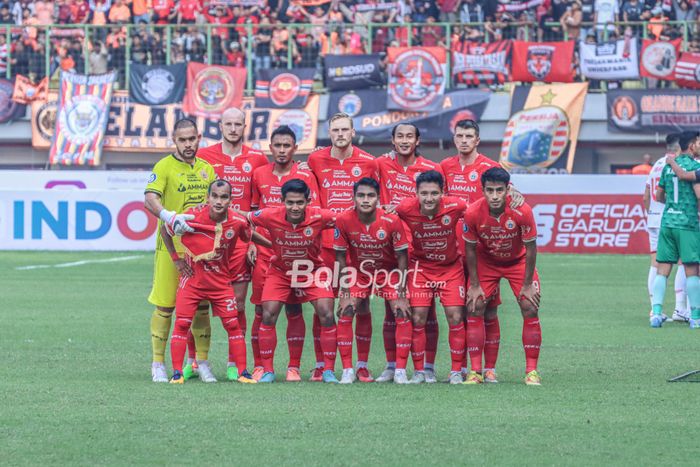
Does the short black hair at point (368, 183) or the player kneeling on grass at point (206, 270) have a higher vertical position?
the short black hair at point (368, 183)

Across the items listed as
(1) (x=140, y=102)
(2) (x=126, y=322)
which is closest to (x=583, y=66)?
(1) (x=140, y=102)

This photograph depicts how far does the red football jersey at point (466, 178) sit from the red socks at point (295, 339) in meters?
1.57

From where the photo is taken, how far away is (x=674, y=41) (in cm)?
3056

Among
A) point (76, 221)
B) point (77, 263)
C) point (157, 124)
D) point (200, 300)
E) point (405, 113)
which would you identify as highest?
point (200, 300)

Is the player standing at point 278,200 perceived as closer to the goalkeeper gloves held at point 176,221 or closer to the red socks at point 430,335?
the goalkeeper gloves held at point 176,221

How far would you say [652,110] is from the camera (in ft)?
102

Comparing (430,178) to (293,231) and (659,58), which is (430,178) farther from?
(659,58)

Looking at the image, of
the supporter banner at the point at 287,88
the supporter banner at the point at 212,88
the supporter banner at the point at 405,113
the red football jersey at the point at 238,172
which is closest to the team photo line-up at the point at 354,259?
the red football jersey at the point at 238,172

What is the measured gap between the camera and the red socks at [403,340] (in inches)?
380

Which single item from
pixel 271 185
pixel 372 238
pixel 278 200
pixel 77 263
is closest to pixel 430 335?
pixel 372 238

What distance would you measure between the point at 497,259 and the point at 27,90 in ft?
84.0

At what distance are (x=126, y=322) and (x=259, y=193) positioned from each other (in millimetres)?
4409

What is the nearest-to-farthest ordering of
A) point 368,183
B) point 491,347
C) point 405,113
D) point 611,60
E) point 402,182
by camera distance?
point 368,183, point 491,347, point 402,182, point 611,60, point 405,113

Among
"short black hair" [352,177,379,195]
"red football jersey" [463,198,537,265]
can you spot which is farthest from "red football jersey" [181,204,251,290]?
"red football jersey" [463,198,537,265]
